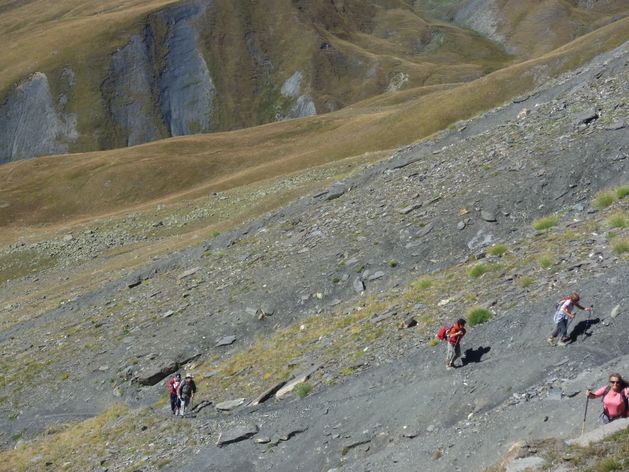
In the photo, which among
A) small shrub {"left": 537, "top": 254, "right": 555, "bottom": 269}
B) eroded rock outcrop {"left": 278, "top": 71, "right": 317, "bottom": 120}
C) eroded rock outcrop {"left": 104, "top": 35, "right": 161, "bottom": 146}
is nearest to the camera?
small shrub {"left": 537, "top": 254, "right": 555, "bottom": 269}

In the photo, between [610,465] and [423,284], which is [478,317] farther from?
[610,465]

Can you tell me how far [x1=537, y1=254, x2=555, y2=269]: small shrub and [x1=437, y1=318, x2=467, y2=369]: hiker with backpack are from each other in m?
4.03

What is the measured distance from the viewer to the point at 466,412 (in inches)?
623

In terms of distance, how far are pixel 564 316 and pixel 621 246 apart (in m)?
4.15

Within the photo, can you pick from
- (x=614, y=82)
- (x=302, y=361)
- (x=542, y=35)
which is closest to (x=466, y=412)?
(x=302, y=361)

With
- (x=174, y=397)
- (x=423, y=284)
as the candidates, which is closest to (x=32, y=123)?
(x=174, y=397)

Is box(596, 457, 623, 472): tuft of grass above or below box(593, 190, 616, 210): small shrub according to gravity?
above

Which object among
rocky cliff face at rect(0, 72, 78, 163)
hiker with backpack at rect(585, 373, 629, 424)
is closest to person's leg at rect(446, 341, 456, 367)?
hiker with backpack at rect(585, 373, 629, 424)

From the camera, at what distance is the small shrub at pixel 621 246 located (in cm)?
1905

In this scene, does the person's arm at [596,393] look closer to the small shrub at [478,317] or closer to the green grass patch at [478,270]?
the small shrub at [478,317]

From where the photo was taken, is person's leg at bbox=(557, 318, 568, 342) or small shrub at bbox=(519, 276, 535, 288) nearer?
person's leg at bbox=(557, 318, 568, 342)

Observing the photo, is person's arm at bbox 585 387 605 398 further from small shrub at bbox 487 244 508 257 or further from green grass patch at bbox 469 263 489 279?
small shrub at bbox 487 244 508 257

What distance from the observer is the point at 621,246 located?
1916cm

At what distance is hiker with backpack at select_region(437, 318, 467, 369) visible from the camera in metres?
17.7
